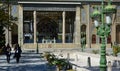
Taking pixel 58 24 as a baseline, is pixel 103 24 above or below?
below

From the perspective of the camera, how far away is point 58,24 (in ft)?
294

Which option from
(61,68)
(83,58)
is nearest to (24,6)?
(83,58)

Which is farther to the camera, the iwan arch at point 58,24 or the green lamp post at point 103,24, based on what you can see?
the iwan arch at point 58,24

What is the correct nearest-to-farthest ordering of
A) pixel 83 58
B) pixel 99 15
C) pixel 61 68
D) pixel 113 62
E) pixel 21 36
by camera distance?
pixel 99 15, pixel 61 68, pixel 113 62, pixel 83 58, pixel 21 36

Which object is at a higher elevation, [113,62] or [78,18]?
[78,18]

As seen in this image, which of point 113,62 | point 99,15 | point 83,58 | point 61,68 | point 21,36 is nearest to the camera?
point 99,15

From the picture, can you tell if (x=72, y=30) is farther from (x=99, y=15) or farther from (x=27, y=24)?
(x=99, y=15)

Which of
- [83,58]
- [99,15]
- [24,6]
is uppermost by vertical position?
[24,6]

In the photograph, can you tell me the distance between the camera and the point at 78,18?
87.1 meters

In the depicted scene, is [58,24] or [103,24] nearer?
[103,24]

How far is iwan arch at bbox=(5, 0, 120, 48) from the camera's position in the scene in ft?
279

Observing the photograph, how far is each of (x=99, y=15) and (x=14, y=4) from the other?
65.4 meters

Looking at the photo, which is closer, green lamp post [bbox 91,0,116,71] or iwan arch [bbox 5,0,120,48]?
green lamp post [bbox 91,0,116,71]

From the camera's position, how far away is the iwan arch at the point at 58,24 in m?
85.2
